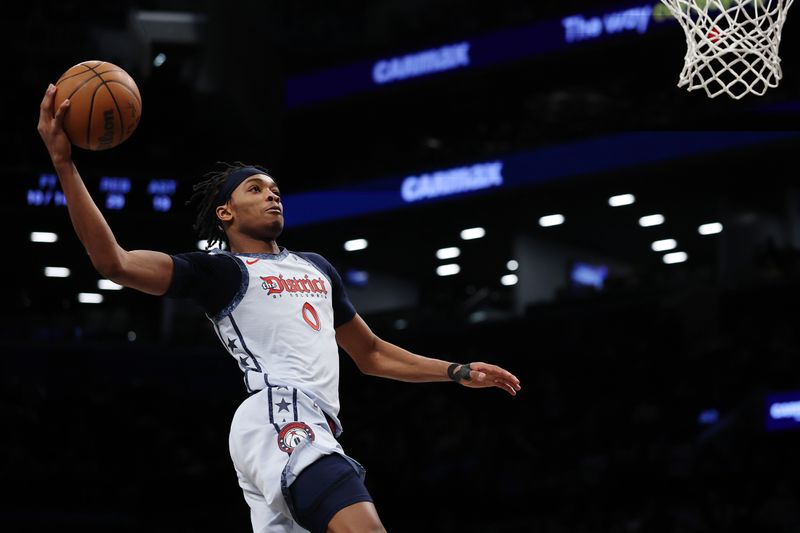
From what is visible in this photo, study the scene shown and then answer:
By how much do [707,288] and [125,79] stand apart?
1168 centimetres

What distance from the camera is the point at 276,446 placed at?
3.88 meters

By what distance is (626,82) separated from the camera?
1727cm

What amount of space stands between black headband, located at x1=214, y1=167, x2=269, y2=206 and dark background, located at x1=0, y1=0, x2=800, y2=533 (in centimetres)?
829

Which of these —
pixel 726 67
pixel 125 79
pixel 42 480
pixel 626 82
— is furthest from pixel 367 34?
pixel 125 79

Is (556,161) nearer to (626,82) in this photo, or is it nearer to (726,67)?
(626,82)

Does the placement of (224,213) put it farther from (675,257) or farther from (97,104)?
(675,257)

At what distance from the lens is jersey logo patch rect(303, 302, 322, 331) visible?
13.6ft

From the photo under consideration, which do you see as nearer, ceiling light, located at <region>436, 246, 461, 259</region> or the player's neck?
the player's neck

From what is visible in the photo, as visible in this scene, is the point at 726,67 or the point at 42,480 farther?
the point at 42,480

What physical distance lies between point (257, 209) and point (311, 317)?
18.3 inches

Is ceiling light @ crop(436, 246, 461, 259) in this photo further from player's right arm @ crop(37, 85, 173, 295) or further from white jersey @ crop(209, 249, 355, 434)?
player's right arm @ crop(37, 85, 173, 295)

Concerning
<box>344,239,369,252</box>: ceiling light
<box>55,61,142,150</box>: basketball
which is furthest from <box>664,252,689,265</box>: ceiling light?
<box>55,61,142,150</box>: basketball

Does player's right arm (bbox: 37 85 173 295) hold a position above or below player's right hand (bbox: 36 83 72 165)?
below

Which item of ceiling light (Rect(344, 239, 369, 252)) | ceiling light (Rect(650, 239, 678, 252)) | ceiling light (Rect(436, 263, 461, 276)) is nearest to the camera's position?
ceiling light (Rect(650, 239, 678, 252))
